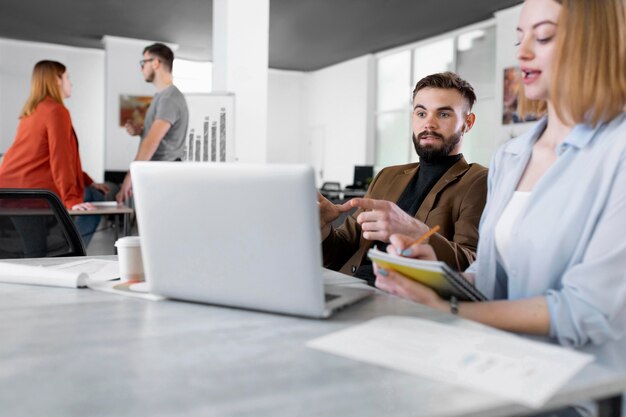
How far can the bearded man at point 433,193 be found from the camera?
170cm

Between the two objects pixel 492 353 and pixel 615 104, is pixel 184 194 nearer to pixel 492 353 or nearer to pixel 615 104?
pixel 492 353

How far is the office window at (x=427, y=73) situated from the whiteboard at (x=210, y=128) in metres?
4.60

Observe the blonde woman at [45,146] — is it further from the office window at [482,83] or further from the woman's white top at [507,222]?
the office window at [482,83]

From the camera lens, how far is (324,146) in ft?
42.4

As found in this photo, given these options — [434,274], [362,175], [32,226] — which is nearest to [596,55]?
[434,274]

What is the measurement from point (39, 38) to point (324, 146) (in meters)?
5.87

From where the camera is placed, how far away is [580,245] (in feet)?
3.65

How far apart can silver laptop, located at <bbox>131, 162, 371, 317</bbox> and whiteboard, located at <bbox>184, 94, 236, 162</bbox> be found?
3545 millimetres

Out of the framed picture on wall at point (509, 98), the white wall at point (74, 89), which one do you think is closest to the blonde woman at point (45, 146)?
the framed picture on wall at point (509, 98)

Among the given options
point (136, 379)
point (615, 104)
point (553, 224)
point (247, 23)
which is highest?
point (247, 23)

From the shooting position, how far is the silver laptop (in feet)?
2.99

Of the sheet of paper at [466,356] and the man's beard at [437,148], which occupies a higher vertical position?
the man's beard at [437,148]

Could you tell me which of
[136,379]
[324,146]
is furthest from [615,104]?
[324,146]

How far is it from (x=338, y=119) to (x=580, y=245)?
452 inches
